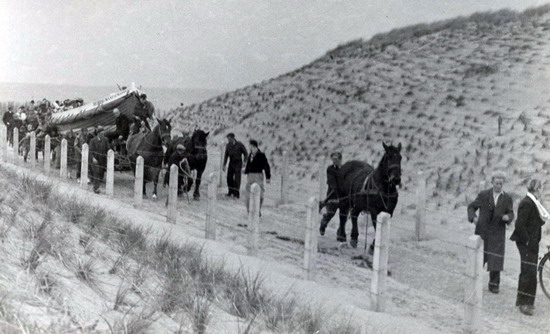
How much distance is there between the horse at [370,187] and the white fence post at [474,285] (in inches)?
157

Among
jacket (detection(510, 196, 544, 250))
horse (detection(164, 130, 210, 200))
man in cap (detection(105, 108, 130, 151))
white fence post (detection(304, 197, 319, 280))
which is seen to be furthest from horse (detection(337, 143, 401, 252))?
man in cap (detection(105, 108, 130, 151))

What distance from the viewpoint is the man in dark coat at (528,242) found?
918cm

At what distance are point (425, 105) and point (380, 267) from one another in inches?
817

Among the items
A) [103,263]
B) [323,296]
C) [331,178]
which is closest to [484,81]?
[331,178]

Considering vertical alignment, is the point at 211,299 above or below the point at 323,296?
above

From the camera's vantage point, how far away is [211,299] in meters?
6.39

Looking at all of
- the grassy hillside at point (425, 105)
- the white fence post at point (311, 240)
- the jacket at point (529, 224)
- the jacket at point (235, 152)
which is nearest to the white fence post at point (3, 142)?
the jacket at point (235, 152)

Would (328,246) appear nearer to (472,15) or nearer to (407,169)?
(407,169)

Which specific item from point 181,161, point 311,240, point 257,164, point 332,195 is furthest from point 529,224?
point 181,161

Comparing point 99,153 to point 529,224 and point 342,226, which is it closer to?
point 342,226

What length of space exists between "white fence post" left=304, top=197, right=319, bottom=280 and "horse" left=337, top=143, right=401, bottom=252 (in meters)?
2.16

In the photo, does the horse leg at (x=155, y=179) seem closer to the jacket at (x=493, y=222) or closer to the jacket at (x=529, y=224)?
the jacket at (x=493, y=222)

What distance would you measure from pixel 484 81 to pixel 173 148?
15.2 meters

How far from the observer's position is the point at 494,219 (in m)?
10.1
